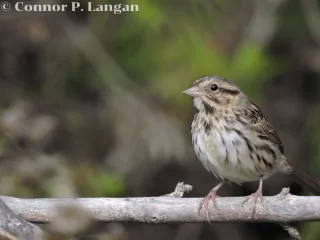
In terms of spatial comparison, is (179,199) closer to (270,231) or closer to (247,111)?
(247,111)

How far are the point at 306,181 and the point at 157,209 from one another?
1313 mm

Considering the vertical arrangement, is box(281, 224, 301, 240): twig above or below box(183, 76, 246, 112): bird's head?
below

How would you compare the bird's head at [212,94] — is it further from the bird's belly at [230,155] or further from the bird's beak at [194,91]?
the bird's belly at [230,155]

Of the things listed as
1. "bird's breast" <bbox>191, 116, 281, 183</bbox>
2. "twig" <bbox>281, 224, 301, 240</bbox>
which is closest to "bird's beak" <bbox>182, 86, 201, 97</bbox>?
"bird's breast" <bbox>191, 116, 281, 183</bbox>

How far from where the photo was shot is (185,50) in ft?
20.7

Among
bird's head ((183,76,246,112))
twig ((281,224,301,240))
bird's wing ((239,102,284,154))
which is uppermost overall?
bird's head ((183,76,246,112))

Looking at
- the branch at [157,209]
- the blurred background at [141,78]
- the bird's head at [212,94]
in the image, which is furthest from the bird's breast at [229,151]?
the blurred background at [141,78]

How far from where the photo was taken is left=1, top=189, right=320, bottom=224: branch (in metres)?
3.71

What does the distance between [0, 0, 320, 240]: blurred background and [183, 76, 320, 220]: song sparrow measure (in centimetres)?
145

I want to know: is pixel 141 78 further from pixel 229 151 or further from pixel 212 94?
pixel 229 151

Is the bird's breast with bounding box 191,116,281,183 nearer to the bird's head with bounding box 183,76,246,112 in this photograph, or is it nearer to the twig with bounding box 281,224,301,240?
the bird's head with bounding box 183,76,246,112

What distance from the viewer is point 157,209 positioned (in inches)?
148

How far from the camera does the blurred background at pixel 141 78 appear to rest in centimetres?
624

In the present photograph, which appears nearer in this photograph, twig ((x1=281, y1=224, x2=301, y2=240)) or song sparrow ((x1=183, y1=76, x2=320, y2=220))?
twig ((x1=281, y1=224, x2=301, y2=240))
